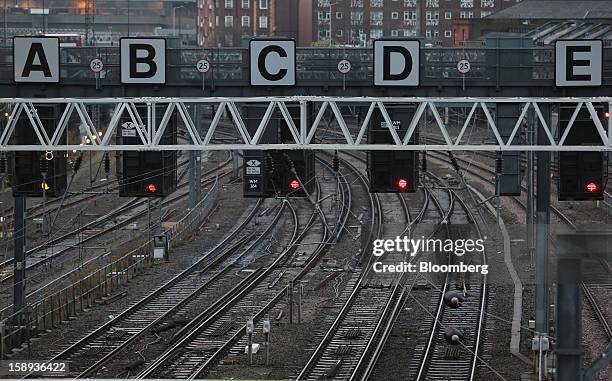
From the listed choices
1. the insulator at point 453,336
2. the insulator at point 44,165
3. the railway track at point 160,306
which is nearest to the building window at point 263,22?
the railway track at point 160,306

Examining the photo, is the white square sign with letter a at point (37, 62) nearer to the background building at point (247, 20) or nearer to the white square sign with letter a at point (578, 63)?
the white square sign with letter a at point (578, 63)

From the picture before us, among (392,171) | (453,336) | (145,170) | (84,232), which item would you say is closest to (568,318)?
(453,336)

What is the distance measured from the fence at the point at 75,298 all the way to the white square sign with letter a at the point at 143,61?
4314mm

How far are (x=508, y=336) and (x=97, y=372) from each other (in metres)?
6.76

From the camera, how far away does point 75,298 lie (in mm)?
23266

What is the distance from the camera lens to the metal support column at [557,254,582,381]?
45.0 feet

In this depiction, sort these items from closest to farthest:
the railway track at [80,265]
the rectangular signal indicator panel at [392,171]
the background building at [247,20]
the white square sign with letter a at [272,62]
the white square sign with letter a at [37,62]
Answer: the white square sign with letter a at [272,62] → the white square sign with letter a at [37,62] → the rectangular signal indicator panel at [392,171] → the railway track at [80,265] → the background building at [247,20]

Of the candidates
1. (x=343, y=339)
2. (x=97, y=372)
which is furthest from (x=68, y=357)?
(x=343, y=339)

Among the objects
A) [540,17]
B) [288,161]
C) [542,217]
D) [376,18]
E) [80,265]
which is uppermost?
[376,18]

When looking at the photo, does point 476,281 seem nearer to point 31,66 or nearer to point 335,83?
point 335,83

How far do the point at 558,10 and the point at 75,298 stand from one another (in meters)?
60.6

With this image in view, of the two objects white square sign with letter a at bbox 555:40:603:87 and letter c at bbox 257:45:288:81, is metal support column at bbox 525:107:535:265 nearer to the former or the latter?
white square sign with letter a at bbox 555:40:603:87

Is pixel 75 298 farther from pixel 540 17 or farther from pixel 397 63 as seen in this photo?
pixel 540 17

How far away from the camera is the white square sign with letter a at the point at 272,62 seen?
62.3ft
